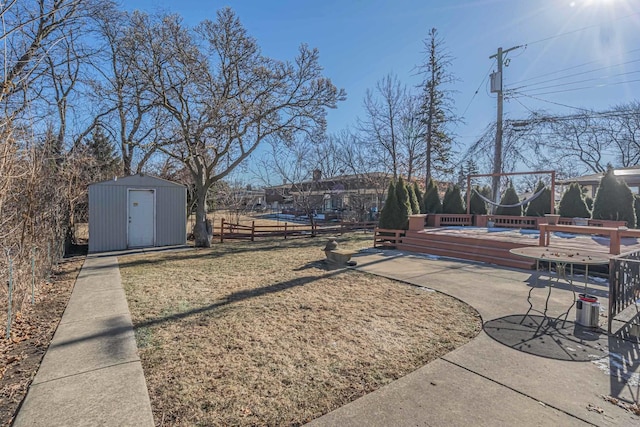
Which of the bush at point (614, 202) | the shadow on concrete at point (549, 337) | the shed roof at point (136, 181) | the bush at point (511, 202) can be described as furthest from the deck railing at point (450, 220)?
the shed roof at point (136, 181)

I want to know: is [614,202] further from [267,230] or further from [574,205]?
[267,230]

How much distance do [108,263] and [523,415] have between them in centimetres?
967

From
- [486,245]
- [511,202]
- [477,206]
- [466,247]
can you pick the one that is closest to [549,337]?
[486,245]

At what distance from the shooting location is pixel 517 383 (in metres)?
2.72

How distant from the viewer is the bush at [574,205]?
43.4ft

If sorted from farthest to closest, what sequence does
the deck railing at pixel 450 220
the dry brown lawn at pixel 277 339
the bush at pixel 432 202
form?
the bush at pixel 432 202
the deck railing at pixel 450 220
the dry brown lawn at pixel 277 339

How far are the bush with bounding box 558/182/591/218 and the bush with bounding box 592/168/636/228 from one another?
1.32 m

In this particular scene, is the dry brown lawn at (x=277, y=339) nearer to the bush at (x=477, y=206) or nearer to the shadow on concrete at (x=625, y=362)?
the shadow on concrete at (x=625, y=362)

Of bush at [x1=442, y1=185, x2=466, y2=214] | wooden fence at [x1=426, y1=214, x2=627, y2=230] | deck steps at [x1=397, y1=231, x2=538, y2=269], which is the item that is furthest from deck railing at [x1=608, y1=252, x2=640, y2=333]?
bush at [x1=442, y1=185, x2=466, y2=214]

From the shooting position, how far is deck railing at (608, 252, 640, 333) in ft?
12.4

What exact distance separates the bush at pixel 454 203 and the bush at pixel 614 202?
524 centimetres

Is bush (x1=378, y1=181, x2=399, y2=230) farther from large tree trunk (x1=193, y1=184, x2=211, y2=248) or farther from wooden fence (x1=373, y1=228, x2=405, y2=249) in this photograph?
large tree trunk (x1=193, y1=184, x2=211, y2=248)

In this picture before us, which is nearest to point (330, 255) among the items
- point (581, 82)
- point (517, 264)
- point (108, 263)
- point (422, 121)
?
point (517, 264)

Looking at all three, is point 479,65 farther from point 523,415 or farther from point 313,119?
point 523,415
